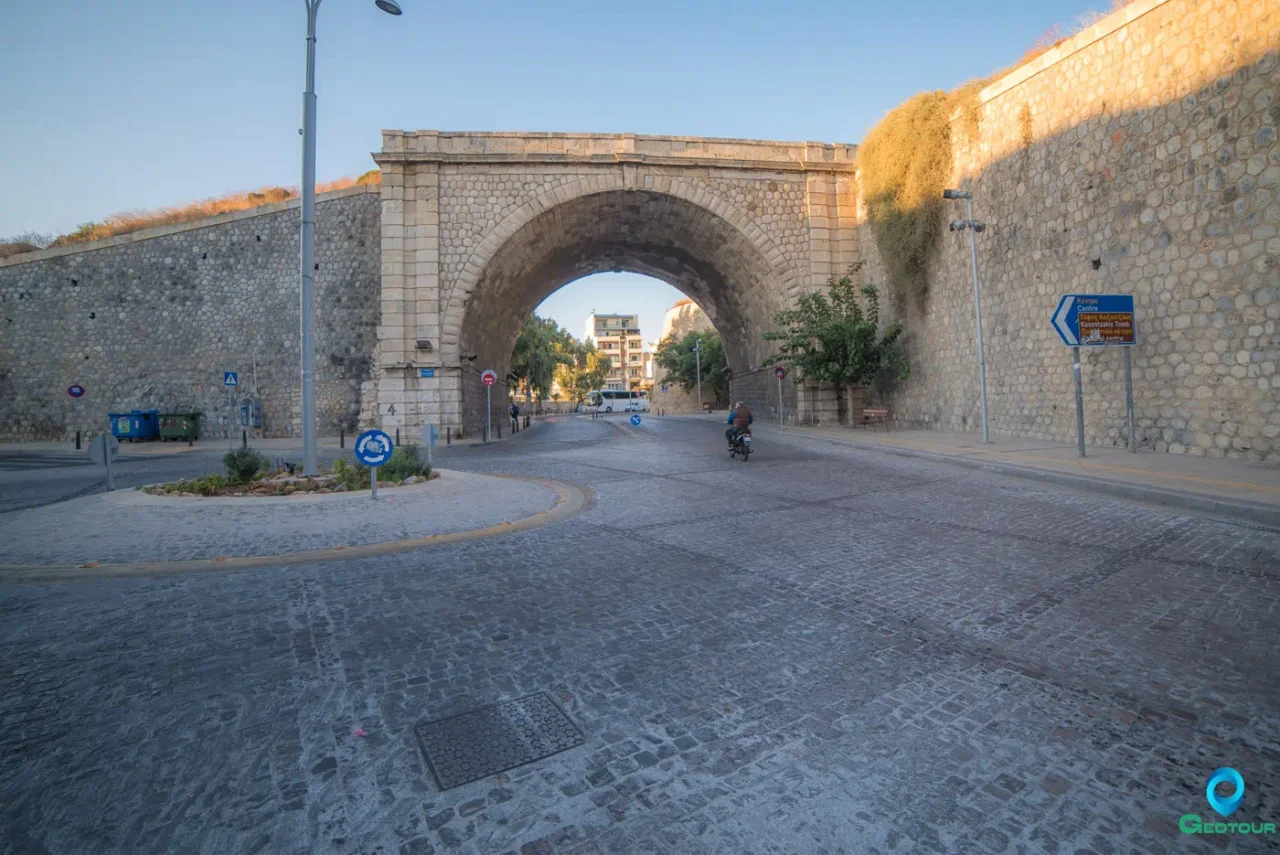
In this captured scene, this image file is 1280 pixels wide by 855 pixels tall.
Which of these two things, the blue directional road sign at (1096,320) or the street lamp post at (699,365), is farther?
the street lamp post at (699,365)

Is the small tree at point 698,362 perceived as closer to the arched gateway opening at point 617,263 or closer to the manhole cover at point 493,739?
the arched gateway opening at point 617,263

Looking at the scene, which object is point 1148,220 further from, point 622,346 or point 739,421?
point 622,346

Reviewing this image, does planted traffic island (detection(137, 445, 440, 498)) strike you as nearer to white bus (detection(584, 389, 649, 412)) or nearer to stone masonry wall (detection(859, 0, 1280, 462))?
stone masonry wall (detection(859, 0, 1280, 462))

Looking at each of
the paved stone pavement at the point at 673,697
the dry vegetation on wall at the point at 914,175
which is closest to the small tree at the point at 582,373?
the dry vegetation on wall at the point at 914,175

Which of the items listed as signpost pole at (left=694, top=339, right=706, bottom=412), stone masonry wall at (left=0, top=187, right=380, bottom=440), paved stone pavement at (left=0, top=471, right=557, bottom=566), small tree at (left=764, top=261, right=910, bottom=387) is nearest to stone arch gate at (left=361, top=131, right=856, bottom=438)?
small tree at (left=764, top=261, right=910, bottom=387)

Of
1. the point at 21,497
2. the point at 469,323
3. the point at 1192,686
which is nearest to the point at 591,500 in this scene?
the point at 1192,686

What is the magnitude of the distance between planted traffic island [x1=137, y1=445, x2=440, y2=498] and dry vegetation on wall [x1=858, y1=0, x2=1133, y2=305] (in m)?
15.6

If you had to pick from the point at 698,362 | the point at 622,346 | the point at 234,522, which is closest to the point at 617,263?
the point at 698,362

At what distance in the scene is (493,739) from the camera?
2.44 m

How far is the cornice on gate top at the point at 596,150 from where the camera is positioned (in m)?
22.2

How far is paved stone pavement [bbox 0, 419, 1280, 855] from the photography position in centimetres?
195

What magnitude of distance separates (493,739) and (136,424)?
29.9 m

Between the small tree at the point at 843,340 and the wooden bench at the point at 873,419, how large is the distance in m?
1.39

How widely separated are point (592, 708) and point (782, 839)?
1.04 meters
